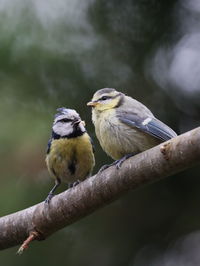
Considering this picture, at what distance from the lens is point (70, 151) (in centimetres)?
304

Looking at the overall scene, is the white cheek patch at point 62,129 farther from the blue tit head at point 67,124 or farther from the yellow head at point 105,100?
the yellow head at point 105,100

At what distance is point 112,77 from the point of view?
310 centimetres

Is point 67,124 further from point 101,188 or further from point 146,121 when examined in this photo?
point 101,188

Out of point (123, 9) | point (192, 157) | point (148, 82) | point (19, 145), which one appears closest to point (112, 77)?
point (148, 82)

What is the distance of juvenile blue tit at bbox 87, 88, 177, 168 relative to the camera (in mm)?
2510

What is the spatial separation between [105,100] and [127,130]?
26 cm

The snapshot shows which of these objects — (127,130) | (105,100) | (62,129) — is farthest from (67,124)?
(127,130)

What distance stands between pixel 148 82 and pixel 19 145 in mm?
878

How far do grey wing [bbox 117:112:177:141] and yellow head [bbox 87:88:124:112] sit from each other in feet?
0.40

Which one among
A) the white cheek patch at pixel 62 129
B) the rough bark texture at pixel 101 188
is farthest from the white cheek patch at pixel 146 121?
the white cheek patch at pixel 62 129

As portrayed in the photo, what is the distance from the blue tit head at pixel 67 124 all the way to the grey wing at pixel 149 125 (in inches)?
14.1

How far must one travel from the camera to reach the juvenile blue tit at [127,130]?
2.51 meters

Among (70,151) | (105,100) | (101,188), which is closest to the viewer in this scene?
(101,188)

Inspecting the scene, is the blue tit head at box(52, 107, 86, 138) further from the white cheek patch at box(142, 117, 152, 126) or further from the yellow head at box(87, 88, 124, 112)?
the white cheek patch at box(142, 117, 152, 126)
